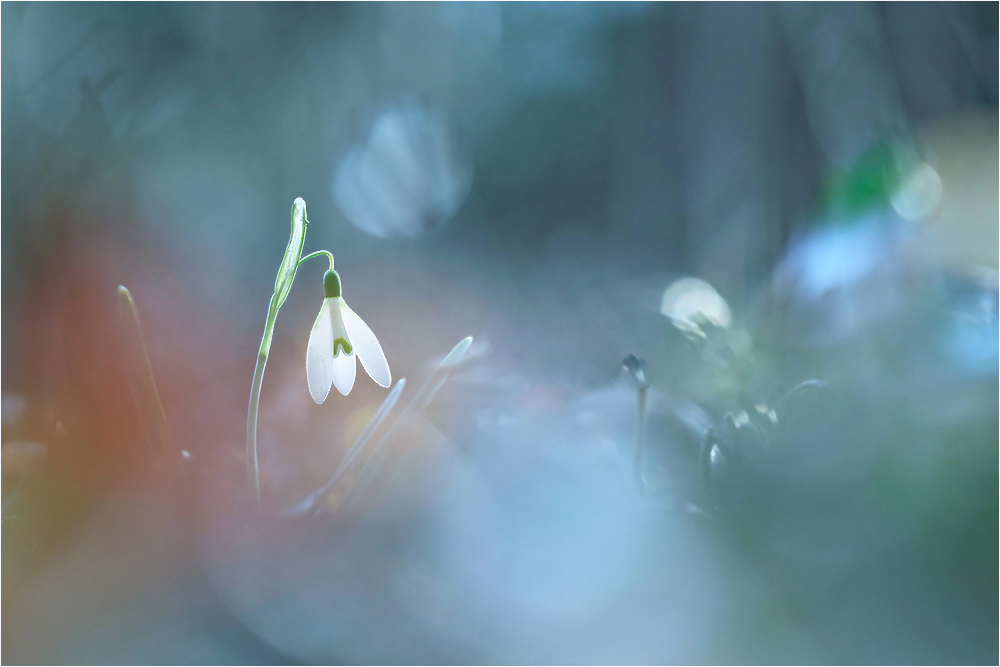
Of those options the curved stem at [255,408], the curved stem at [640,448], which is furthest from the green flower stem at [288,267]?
the curved stem at [640,448]

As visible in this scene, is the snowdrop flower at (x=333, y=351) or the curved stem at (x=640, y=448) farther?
the curved stem at (x=640, y=448)

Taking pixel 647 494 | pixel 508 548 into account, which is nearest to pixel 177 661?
pixel 508 548

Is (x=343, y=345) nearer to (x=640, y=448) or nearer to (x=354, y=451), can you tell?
(x=354, y=451)

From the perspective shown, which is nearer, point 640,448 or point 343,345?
point 343,345

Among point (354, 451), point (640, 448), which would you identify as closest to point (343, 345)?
point (354, 451)

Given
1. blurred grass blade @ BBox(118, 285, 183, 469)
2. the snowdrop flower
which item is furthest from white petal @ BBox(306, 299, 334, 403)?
blurred grass blade @ BBox(118, 285, 183, 469)

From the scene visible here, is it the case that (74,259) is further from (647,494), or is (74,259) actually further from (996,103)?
(996,103)

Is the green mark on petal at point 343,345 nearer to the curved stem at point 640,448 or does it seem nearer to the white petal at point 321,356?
the white petal at point 321,356
